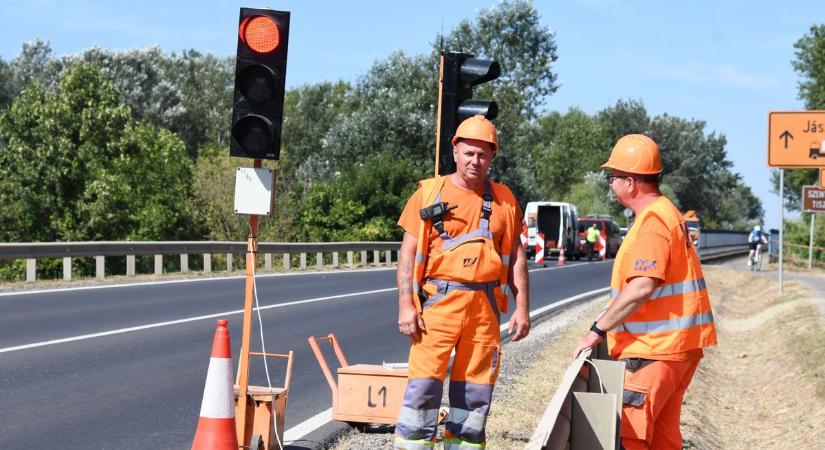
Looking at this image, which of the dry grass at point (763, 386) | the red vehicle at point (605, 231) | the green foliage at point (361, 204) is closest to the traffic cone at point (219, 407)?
the dry grass at point (763, 386)

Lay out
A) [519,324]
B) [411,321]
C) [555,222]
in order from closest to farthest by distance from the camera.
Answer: [411,321] < [519,324] < [555,222]

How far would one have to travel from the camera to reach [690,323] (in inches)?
223

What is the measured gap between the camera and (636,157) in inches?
229

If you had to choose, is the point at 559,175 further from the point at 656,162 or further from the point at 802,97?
the point at 656,162

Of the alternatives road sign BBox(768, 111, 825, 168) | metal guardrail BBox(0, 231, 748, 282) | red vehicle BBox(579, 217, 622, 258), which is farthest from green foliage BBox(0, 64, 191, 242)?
road sign BBox(768, 111, 825, 168)

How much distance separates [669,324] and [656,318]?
0.22ft

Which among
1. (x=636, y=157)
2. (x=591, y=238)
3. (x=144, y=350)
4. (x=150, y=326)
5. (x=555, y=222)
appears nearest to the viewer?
(x=636, y=157)

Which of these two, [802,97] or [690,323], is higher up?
[802,97]

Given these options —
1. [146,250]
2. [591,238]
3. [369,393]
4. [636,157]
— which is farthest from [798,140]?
[591,238]

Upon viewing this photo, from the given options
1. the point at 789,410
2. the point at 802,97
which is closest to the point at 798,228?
the point at 802,97

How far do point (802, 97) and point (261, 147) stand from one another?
244ft

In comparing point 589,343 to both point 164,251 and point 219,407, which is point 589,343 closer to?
point 219,407

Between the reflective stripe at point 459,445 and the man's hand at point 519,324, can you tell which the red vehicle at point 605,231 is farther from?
the reflective stripe at point 459,445

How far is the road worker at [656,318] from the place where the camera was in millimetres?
5621
